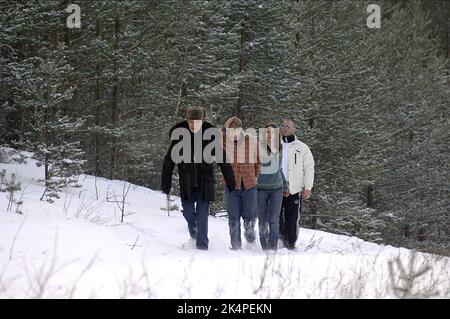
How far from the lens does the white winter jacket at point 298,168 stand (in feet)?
26.5

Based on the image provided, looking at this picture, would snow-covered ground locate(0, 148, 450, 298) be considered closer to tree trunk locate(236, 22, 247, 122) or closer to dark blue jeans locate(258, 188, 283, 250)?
dark blue jeans locate(258, 188, 283, 250)

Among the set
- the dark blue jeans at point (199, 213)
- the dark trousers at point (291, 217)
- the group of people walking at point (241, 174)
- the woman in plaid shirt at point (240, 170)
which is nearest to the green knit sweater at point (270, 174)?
the group of people walking at point (241, 174)

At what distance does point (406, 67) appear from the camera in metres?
22.3

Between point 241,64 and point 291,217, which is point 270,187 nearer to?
point 291,217

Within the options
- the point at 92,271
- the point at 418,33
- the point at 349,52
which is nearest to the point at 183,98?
the point at 349,52

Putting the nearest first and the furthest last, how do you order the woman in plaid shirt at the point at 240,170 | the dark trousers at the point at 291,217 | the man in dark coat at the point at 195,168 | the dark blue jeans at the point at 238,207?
the man in dark coat at the point at 195,168 < the woman in plaid shirt at the point at 240,170 < the dark blue jeans at the point at 238,207 < the dark trousers at the point at 291,217

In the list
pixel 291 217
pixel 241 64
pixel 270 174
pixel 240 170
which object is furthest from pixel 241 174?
pixel 241 64

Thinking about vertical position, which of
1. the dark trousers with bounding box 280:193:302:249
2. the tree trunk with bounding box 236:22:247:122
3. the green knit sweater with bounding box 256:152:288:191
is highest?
the tree trunk with bounding box 236:22:247:122

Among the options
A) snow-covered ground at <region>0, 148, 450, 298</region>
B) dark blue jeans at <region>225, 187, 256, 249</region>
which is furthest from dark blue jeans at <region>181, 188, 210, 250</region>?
dark blue jeans at <region>225, 187, 256, 249</region>

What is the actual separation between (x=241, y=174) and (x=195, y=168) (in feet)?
2.37

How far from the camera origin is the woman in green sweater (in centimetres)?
767

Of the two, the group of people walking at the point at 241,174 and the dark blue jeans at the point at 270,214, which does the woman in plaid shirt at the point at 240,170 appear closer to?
the group of people walking at the point at 241,174

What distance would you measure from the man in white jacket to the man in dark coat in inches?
47.3
